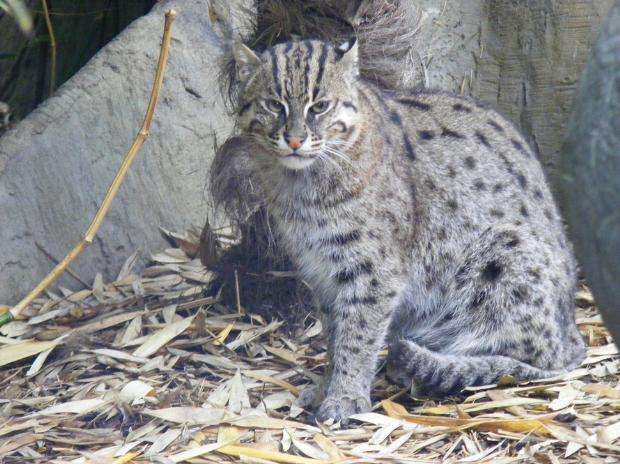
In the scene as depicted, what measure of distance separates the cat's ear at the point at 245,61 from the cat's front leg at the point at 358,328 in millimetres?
1208

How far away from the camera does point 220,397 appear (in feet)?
16.9

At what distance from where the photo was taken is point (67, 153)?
6715 mm

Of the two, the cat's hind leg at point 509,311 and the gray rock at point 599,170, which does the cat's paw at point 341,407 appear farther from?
the gray rock at point 599,170

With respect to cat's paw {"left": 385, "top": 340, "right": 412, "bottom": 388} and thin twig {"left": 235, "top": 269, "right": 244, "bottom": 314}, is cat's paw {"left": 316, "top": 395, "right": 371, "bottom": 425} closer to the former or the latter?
cat's paw {"left": 385, "top": 340, "right": 412, "bottom": 388}

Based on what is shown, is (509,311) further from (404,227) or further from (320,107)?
(320,107)

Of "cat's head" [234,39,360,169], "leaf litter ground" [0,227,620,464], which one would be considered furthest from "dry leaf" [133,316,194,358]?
"cat's head" [234,39,360,169]

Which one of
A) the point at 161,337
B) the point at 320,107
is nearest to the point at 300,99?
the point at 320,107

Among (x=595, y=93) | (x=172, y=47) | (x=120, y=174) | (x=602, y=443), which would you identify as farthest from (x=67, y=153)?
(x=595, y=93)

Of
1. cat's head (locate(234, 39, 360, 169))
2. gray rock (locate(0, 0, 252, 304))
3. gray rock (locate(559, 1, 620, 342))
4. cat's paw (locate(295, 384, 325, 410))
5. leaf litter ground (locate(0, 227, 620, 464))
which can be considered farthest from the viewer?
gray rock (locate(0, 0, 252, 304))

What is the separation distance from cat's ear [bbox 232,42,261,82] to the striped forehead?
0.08 meters

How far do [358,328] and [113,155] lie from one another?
256 centimetres

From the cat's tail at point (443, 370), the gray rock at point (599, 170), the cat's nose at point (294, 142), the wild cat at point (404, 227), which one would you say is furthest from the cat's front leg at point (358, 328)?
the gray rock at point (599, 170)

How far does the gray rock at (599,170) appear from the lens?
280 cm

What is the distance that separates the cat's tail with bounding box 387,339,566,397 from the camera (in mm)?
5164
